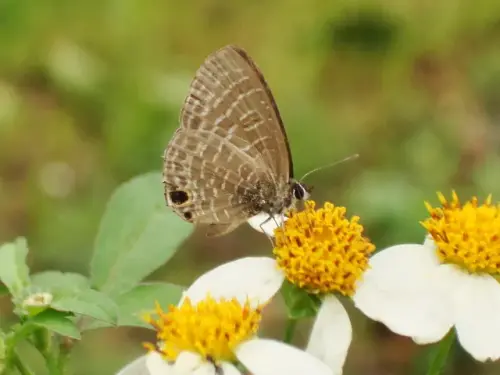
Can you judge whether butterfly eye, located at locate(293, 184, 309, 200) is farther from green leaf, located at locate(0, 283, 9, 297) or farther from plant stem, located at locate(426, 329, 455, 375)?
green leaf, located at locate(0, 283, 9, 297)

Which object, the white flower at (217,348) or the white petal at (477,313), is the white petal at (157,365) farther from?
the white petal at (477,313)

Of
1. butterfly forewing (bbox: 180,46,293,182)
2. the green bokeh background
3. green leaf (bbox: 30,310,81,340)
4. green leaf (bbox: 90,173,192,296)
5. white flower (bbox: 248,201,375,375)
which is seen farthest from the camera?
the green bokeh background

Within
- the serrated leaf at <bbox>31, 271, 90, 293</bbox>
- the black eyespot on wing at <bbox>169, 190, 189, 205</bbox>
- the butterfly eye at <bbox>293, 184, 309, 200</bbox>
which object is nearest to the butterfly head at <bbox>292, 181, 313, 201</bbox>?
the butterfly eye at <bbox>293, 184, 309, 200</bbox>

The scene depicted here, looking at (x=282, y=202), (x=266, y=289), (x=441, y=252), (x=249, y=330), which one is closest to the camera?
(x=249, y=330)

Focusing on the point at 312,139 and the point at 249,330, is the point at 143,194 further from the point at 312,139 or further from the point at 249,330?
the point at 312,139

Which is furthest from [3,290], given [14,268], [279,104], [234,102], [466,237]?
[279,104]

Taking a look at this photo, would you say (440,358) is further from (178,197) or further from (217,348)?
(178,197)

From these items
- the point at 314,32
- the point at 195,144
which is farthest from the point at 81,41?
the point at 195,144
